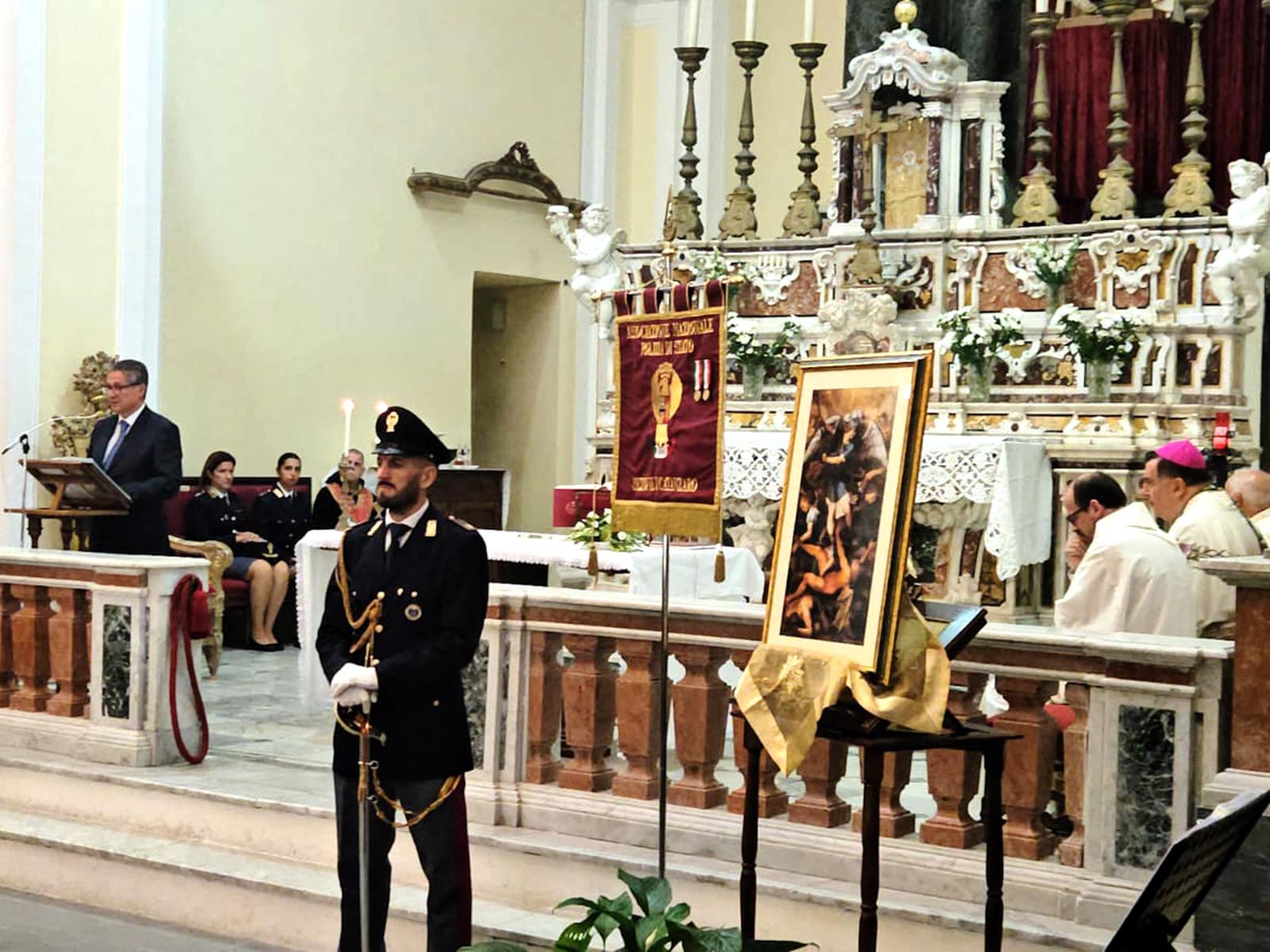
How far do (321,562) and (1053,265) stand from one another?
505cm

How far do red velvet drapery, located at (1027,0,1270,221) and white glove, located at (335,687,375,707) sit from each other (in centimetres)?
964

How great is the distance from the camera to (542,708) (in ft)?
18.0

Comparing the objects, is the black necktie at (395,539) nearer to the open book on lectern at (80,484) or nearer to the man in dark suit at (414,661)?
the man in dark suit at (414,661)

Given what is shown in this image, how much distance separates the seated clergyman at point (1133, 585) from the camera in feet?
17.0

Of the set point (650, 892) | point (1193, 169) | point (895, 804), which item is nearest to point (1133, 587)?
point (895, 804)

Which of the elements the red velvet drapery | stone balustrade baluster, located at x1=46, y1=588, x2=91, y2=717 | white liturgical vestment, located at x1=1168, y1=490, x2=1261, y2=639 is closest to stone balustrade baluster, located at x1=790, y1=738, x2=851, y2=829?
white liturgical vestment, located at x1=1168, y1=490, x2=1261, y2=639

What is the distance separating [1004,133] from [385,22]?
4.86 metres

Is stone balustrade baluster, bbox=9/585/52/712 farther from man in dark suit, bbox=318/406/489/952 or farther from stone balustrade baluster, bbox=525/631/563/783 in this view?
man in dark suit, bbox=318/406/489/952

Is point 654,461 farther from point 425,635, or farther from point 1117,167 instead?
point 1117,167

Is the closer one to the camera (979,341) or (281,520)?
(979,341)

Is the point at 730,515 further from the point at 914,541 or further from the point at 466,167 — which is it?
the point at 466,167

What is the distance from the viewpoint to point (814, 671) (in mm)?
3734

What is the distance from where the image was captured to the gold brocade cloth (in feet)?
11.8

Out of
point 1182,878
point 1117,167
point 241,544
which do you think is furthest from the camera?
point 241,544
